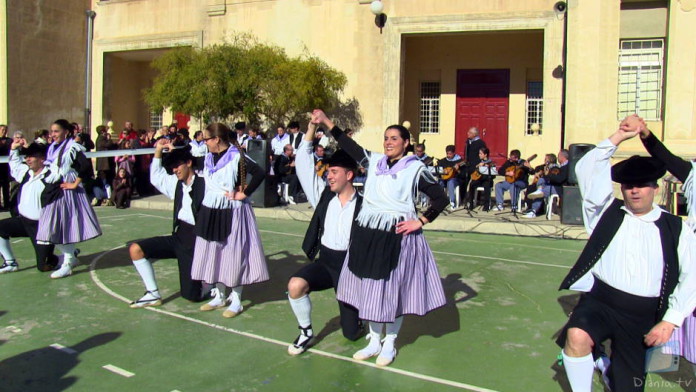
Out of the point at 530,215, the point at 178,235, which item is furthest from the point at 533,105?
the point at 178,235

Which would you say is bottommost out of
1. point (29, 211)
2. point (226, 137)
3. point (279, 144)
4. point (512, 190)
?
point (29, 211)

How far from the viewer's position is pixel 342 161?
538cm

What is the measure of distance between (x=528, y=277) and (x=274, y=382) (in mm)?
4393

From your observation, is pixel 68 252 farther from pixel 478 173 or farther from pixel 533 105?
pixel 533 105

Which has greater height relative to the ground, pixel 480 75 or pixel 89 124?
pixel 480 75

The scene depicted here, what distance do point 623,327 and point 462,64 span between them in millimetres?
18267

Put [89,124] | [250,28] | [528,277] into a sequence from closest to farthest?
[528,277], [250,28], [89,124]

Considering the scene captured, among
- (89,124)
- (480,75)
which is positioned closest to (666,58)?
(480,75)

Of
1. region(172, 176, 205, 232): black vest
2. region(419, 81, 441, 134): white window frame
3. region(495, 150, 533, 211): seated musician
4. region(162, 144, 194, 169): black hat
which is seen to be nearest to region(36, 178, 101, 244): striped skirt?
region(172, 176, 205, 232): black vest

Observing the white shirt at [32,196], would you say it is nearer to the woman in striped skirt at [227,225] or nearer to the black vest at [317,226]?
the woman in striped skirt at [227,225]

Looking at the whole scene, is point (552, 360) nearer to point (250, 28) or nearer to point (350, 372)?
point (350, 372)

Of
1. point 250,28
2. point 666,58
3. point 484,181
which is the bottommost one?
point 484,181

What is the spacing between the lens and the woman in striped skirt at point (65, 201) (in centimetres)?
777

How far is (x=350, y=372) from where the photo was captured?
4.96m
